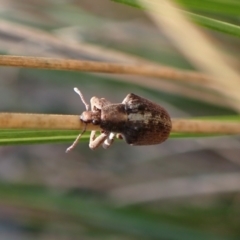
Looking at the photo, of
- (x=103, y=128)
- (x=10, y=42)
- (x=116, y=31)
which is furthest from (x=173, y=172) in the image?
(x=103, y=128)

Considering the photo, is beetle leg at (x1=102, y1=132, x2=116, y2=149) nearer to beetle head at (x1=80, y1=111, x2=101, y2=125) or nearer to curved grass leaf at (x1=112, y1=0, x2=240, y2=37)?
beetle head at (x1=80, y1=111, x2=101, y2=125)

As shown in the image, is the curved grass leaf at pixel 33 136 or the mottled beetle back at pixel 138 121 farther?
the mottled beetle back at pixel 138 121

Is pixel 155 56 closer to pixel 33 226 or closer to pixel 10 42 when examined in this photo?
pixel 10 42

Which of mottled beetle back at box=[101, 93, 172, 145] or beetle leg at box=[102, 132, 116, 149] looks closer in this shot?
mottled beetle back at box=[101, 93, 172, 145]

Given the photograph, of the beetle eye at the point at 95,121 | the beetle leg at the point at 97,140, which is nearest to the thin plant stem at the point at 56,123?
the beetle eye at the point at 95,121

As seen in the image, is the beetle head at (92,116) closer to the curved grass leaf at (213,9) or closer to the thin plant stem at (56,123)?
the thin plant stem at (56,123)

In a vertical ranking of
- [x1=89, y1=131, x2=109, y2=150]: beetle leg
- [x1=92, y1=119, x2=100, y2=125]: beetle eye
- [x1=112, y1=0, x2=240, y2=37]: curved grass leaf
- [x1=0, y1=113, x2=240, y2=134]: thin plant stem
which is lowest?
[x1=0, y1=113, x2=240, y2=134]: thin plant stem

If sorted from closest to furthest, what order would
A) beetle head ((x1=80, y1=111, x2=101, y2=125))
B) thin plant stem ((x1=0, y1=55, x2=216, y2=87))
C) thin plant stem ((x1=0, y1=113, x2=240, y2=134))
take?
thin plant stem ((x1=0, y1=113, x2=240, y2=134)) → thin plant stem ((x1=0, y1=55, x2=216, y2=87)) → beetle head ((x1=80, y1=111, x2=101, y2=125))

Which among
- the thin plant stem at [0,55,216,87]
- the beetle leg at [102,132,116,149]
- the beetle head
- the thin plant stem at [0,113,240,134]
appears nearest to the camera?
the thin plant stem at [0,113,240,134]

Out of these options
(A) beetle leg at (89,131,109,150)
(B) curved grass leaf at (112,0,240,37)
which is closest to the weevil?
(A) beetle leg at (89,131,109,150)
